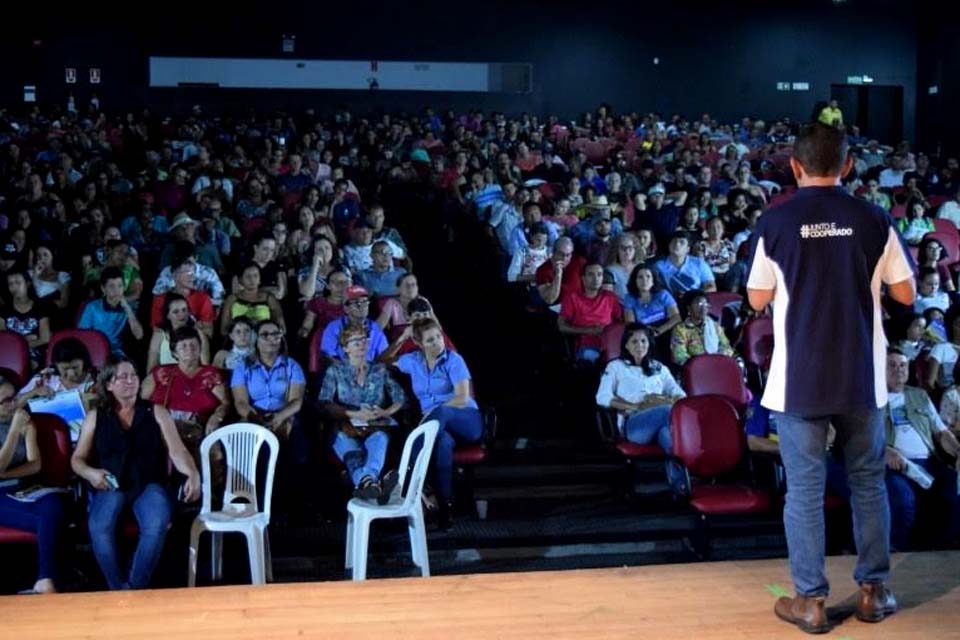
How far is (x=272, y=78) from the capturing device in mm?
16266

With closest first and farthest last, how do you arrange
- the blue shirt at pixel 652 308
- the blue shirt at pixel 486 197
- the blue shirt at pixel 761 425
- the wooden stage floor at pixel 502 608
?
the wooden stage floor at pixel 502 608 < the blue shirt at pixel 761 425 < the blue shirt at pixel 652 308 < the blue shirt at pixel 486 197

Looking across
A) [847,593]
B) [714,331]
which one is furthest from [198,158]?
[847,593]

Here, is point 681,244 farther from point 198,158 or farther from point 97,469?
point 198,158

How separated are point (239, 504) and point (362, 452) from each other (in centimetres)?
75

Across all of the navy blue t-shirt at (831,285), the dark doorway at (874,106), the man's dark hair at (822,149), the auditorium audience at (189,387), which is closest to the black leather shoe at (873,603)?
the navy blue t-shirt at (831,285)

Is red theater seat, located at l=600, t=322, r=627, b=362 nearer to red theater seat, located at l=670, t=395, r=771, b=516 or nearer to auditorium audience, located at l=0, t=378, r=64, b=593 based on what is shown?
red theater seat, located at l=670, t=395, r=771, b=516

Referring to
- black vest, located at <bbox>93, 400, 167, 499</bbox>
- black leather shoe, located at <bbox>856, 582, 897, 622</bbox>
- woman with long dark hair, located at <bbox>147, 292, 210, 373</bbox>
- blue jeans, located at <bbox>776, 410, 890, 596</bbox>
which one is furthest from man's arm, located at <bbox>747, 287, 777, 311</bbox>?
woman with long dark hair, located at <bbox>147, 292, 210, 373</bbox>

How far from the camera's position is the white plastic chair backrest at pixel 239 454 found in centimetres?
444

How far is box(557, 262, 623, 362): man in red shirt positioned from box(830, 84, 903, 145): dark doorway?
12521mm

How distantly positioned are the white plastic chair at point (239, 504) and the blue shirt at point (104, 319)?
2.08 metres

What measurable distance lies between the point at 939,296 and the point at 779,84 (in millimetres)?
11240

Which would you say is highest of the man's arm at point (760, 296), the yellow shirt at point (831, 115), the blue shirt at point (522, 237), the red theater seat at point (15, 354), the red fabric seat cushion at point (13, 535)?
the yellow shirt at point (831, 115)

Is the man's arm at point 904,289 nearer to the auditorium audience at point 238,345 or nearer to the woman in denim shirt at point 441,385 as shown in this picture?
the woman in denim shirt at point 441,385

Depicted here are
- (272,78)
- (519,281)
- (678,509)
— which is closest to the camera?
(678,509)
